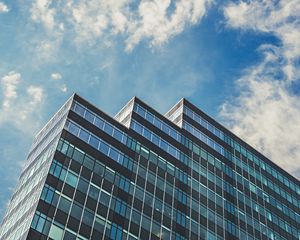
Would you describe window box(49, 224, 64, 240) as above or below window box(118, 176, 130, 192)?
below

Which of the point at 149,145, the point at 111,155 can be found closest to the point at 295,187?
the point at 149,145

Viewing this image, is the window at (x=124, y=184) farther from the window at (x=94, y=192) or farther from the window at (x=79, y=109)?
the window at (x=79, y=109)

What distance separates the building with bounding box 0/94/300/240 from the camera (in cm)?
6166

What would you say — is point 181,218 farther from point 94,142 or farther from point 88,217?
point 94,142

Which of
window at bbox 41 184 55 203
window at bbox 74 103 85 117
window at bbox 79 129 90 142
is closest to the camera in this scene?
window at bbox 41 184 55 203

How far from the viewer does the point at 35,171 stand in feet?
226

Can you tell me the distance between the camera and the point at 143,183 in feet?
237

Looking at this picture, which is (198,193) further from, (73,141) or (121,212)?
(73,141)

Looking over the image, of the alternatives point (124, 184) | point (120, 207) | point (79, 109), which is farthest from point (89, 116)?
Answer: point (120, 207)

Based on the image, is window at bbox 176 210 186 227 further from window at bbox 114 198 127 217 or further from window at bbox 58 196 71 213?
window at bbox 58 196 71 213

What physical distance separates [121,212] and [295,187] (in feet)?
164

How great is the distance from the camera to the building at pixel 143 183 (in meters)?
61.7

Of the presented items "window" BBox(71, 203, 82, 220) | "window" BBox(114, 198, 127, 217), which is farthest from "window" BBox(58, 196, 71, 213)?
"window" BBox(114, 198, 127, 217)

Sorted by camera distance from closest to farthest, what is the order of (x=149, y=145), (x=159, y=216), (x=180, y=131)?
(x=159, y=216)
(x=149, y=145)
(x=180, y=131)
